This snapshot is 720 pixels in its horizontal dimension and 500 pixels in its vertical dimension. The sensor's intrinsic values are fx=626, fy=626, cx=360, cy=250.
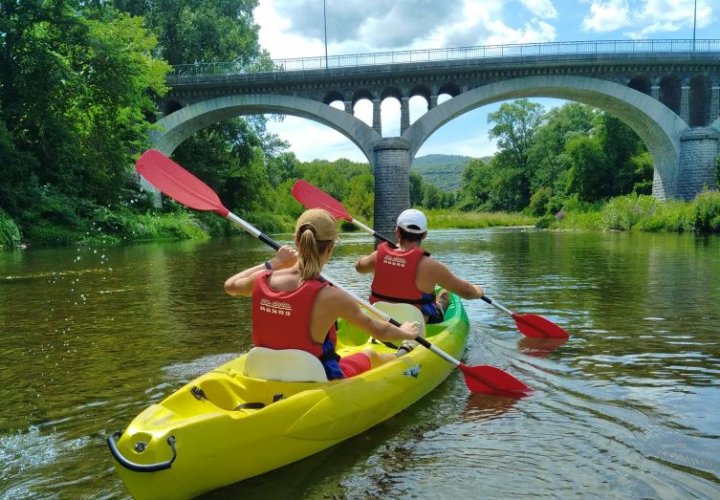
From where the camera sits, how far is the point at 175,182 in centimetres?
480

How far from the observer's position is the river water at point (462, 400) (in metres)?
2.84

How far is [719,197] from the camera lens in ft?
71.2

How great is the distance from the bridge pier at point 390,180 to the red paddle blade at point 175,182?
2398 cm

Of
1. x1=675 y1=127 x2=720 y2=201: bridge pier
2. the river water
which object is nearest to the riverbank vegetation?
x1=675 y1=127 x2=720 y2=201: bridge pier

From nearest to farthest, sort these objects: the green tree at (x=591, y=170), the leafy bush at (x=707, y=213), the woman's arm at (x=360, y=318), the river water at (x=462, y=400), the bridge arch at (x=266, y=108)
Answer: the river water at (x=462, y=400), the woman's arm at (x=360, y=318), the leafy bush at (x=707, y=213), the bridge arch at (x=266, y=108), the green tree at (x=591, y=170)

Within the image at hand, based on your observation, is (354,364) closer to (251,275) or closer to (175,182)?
(251,275)

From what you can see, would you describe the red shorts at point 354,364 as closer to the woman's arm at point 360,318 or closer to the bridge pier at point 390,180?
the woman's arm at point 360,318

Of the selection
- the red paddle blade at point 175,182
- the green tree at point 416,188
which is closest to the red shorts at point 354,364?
the red paddle blade at point 175,182

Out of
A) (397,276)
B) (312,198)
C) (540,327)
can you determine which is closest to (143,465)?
(397,276)

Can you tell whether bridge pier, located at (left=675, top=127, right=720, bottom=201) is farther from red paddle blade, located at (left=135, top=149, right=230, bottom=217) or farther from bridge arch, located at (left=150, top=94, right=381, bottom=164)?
red paddle blade, located at (left=135, top=149, right=230, bottom=217)

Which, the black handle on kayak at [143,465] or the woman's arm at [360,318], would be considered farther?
the woman's arm at [360,318]

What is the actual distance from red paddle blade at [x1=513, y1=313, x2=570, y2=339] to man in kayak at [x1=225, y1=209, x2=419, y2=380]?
2.95 m

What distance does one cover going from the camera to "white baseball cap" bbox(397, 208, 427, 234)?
175 inches

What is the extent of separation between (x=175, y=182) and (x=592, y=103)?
3068 centimetres
